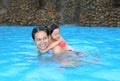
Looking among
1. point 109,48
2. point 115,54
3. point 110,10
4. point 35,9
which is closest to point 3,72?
point 115,54

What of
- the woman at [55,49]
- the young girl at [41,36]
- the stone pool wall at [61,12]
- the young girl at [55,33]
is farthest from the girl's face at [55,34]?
the stone pool wall at [61,12]

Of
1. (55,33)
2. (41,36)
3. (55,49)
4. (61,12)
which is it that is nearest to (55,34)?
(55,33)

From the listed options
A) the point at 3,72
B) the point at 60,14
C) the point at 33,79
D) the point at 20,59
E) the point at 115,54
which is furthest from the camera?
the point at 60,14

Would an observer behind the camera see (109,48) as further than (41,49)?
Yes

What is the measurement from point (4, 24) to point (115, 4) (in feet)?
20.7

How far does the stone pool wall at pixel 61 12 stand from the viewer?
1559cm

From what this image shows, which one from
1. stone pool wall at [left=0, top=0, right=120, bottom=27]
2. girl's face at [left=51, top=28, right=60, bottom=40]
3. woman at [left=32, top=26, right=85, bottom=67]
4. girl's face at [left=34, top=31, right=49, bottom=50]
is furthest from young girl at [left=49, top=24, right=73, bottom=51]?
stone pool wall at [left=0, top=0, right=120, bottom=27]

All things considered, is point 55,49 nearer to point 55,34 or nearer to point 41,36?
point 55,34

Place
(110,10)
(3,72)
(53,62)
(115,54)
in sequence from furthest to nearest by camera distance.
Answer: (110,10), (115,54), (53,62), (3,72)

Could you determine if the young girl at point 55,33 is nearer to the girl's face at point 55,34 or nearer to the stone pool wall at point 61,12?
the girl's face at point 55,34

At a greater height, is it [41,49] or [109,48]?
[41,49]

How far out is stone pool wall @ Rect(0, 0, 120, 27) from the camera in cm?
1559

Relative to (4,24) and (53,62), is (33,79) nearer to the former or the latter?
(53,62)

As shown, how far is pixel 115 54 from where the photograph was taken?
680 cm
